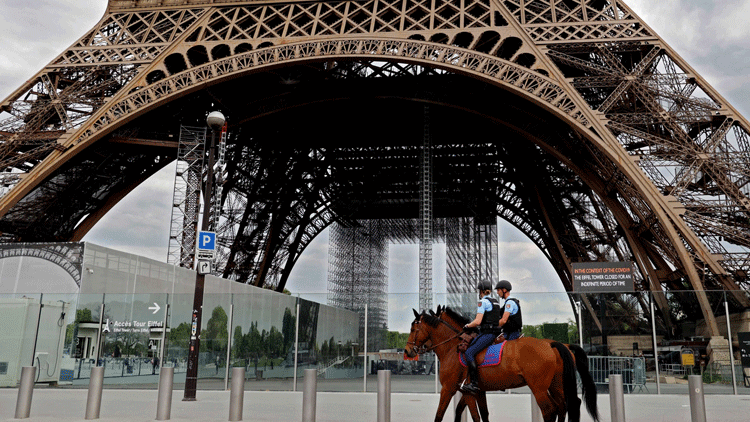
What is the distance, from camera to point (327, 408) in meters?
11.9

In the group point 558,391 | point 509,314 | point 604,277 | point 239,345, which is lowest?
point 558,391

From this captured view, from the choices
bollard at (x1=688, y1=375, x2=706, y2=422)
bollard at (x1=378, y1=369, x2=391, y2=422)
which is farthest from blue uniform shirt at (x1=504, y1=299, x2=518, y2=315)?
bollard at (x1=688, y1=375, x2=706, y2=422)

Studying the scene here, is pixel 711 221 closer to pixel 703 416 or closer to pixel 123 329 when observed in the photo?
pixel 703 416

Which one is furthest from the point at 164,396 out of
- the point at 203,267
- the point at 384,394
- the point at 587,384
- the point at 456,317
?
the point at 587,384

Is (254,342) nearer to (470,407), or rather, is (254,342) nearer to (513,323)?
(470,407)

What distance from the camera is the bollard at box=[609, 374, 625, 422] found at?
8.05m

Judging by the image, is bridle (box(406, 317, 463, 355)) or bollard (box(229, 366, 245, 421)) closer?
bridle (box(406, 317, 463, 355))

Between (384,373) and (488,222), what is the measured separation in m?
40.2

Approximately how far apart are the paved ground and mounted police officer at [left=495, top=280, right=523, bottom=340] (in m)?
2.59

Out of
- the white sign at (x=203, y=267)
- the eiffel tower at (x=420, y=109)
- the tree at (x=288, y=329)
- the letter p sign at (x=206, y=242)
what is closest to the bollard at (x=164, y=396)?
the white sign at (x=203, y=267)

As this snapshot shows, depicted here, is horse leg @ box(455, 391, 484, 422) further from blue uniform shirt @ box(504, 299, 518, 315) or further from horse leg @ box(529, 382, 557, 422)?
blue uniform shirt @ box(504, 299, 518, 315)

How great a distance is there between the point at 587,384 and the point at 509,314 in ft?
4.03

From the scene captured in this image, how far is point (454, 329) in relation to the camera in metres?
8.21

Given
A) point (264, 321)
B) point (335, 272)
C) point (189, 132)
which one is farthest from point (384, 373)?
point (335, 272)
